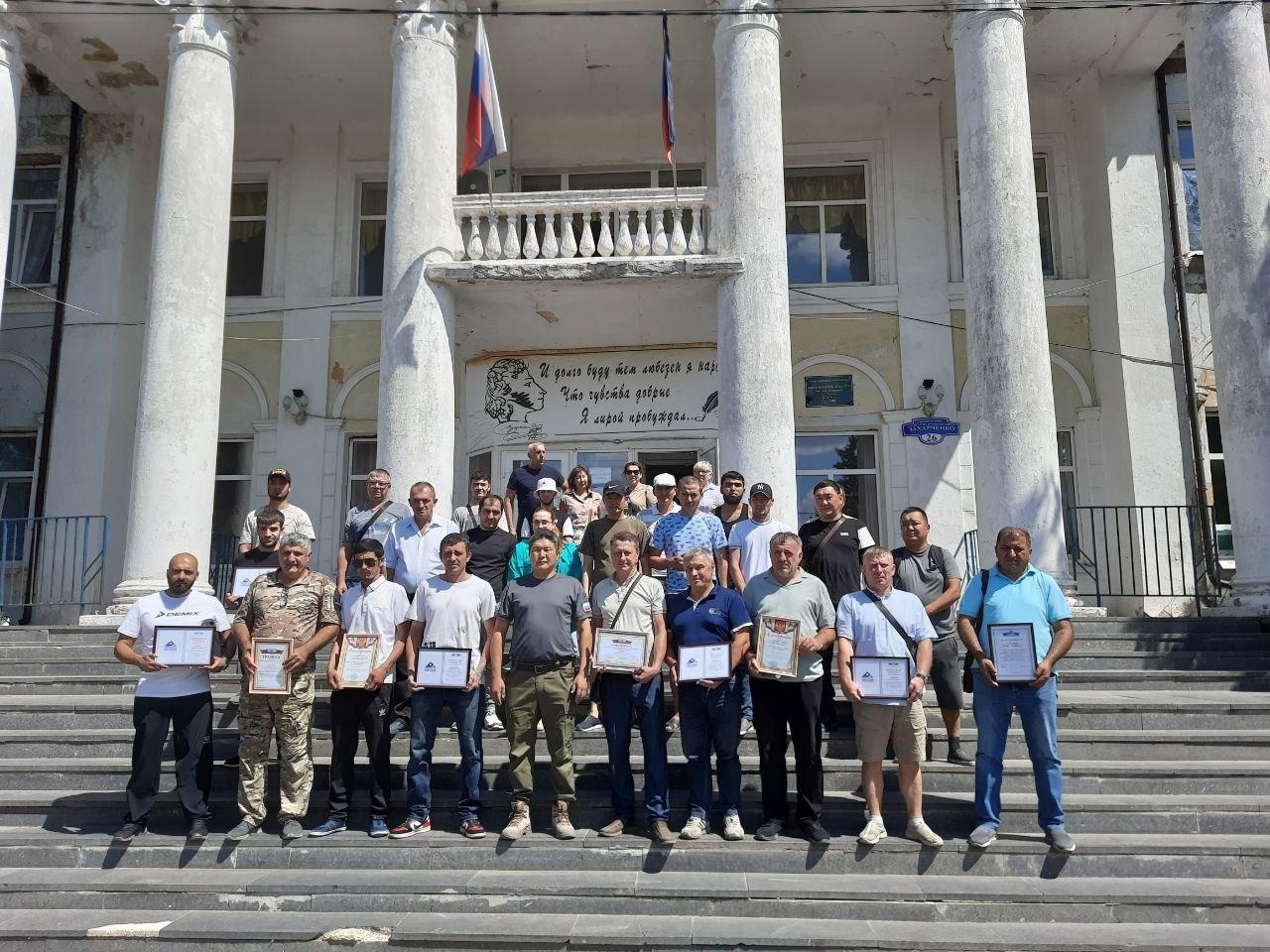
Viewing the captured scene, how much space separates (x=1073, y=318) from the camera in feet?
45.5

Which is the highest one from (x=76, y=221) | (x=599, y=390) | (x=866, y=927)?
(x=76, y=221)

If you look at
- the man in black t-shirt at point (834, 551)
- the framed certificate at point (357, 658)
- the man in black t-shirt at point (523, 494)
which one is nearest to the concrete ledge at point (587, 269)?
the man in black t-shirt at point (523, 494)

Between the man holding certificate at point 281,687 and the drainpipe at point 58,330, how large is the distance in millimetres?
9085

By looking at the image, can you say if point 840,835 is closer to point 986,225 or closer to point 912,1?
point 986,225

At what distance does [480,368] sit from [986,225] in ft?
22.3

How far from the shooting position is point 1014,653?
576 cm

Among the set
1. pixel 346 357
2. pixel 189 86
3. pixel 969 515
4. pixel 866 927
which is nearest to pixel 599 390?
pixel 346 357

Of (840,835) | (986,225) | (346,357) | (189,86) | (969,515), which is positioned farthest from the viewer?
(346,357)

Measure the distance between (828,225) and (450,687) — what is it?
34.7ft

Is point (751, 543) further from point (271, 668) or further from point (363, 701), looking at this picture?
point (271, 668)

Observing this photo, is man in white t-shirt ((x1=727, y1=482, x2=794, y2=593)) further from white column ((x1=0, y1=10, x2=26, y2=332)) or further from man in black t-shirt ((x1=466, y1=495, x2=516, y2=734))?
white column ((x1=0, y1=10, x2=26, y2=332))

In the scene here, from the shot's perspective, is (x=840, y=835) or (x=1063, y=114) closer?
(x=840, y=835)

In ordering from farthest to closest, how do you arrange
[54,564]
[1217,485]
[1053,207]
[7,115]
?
[1053,207] < [1217,485] < [54,564] < [7,115]

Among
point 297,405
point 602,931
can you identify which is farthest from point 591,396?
point 602,931
